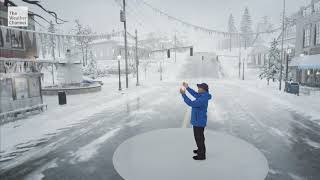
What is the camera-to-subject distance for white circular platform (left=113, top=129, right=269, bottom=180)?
5703mm

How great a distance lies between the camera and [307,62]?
29562 millimetres

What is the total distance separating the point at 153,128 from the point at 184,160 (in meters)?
4.02

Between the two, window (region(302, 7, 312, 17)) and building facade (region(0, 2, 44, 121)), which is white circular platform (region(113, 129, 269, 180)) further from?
window (region(302, 7, 312, 17))

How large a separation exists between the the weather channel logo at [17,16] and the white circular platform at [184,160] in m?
8.94

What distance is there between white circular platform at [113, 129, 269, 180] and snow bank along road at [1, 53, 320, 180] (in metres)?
0.33

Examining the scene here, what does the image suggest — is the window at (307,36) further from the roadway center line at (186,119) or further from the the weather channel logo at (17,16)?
the the weather channel logo at (17,16)

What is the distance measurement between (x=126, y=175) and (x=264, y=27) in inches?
5688

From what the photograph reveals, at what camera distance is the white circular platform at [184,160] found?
570cm

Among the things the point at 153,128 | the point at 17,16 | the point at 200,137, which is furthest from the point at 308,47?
the point at 17,16

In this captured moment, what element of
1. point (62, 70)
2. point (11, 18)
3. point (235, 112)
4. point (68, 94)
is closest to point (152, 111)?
point (235, 112)

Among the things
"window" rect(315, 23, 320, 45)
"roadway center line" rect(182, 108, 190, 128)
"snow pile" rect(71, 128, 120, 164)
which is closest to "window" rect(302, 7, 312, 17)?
"window" rect(315, 23, 320, 45)

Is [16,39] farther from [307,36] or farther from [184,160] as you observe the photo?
[307,36]

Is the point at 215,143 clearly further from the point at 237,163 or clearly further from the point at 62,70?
the point at 62,70

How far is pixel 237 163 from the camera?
6.33 m
